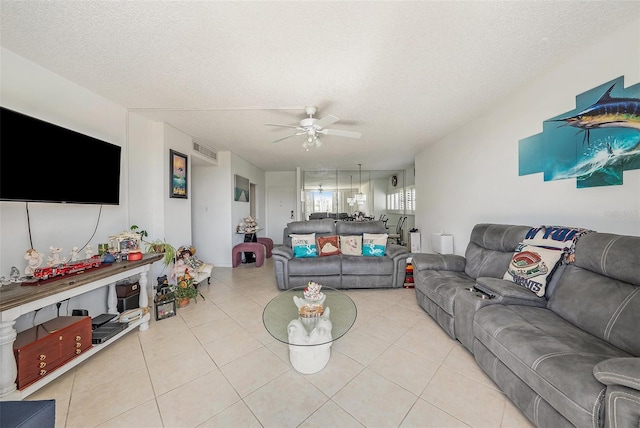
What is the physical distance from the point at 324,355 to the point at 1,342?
6.49 feet

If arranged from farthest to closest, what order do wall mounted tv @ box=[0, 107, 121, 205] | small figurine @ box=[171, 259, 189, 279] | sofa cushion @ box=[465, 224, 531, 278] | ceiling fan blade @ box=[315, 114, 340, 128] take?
1. small figurine @ box=[171, 259, 189, 279]
2. ceiling fan blade @ box=[315, 114, 340, 128]
3. sofa cushion @ box=[465, 224, 531, 278]
4. wall mounted tv @ box=[0, 107, 121, 205]

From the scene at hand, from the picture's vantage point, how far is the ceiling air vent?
158 inches

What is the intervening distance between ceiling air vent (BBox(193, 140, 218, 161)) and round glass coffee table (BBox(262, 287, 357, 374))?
132 inches

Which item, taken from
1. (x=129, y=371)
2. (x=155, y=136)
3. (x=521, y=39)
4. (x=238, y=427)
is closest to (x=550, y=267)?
(x=521, y=39)

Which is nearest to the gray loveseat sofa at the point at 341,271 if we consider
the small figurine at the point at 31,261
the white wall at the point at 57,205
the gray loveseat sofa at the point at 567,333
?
the gray loveseat sofa at the point at 567,333

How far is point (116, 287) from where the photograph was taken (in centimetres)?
247

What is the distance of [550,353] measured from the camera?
46.4 inches

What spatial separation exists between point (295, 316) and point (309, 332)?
25 cm

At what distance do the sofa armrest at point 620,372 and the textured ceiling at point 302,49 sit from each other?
1.98 metres

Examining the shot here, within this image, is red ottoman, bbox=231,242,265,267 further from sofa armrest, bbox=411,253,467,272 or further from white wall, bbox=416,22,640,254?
white wall, bbox=416,22,640,254

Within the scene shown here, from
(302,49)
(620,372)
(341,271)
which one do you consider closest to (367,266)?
(341,271)

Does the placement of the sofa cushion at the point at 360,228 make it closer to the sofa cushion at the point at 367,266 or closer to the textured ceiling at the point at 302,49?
the sofa cushion at the point at 367,266

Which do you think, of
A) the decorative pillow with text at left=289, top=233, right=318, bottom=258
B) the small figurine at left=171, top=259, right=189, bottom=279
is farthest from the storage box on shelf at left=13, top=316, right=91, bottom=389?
the decorative pillow with text at left=289, top=233, right=318, bottom=258

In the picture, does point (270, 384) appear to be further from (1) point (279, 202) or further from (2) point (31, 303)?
(1) point (279, 202)
